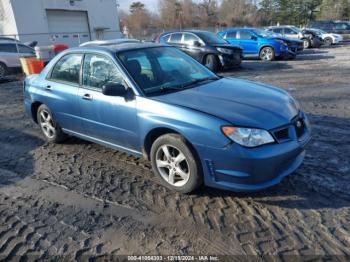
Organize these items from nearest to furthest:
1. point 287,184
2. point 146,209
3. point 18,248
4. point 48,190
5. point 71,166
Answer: point 18,248
point 146,209
point 287,184
point 48,190
point 71,166

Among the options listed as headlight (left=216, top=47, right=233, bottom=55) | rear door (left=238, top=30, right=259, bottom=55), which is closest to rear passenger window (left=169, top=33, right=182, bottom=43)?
headlight (left=216, top=47, right=233, bottom=55)

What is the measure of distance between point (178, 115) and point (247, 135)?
76cm

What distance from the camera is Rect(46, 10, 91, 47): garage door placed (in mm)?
25625

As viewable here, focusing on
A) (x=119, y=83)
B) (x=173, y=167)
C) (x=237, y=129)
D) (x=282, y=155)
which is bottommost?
(x=173, y=167)

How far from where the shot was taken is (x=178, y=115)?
3301mm

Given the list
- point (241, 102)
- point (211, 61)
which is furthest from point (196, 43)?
point (241, 102)

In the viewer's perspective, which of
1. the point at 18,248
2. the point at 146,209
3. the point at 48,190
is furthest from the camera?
the point at 48,190

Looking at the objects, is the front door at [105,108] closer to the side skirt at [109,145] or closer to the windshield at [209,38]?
the side skirt at [109,145]

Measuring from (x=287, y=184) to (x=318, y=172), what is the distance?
0.51 metres

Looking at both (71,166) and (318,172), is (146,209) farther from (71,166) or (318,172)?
(318,172)

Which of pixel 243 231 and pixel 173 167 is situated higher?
pixel 173 167

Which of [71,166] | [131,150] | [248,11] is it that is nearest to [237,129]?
[131,150]

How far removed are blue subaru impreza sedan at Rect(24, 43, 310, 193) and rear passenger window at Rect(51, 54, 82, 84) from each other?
16 mm

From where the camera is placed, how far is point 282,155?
305cm
